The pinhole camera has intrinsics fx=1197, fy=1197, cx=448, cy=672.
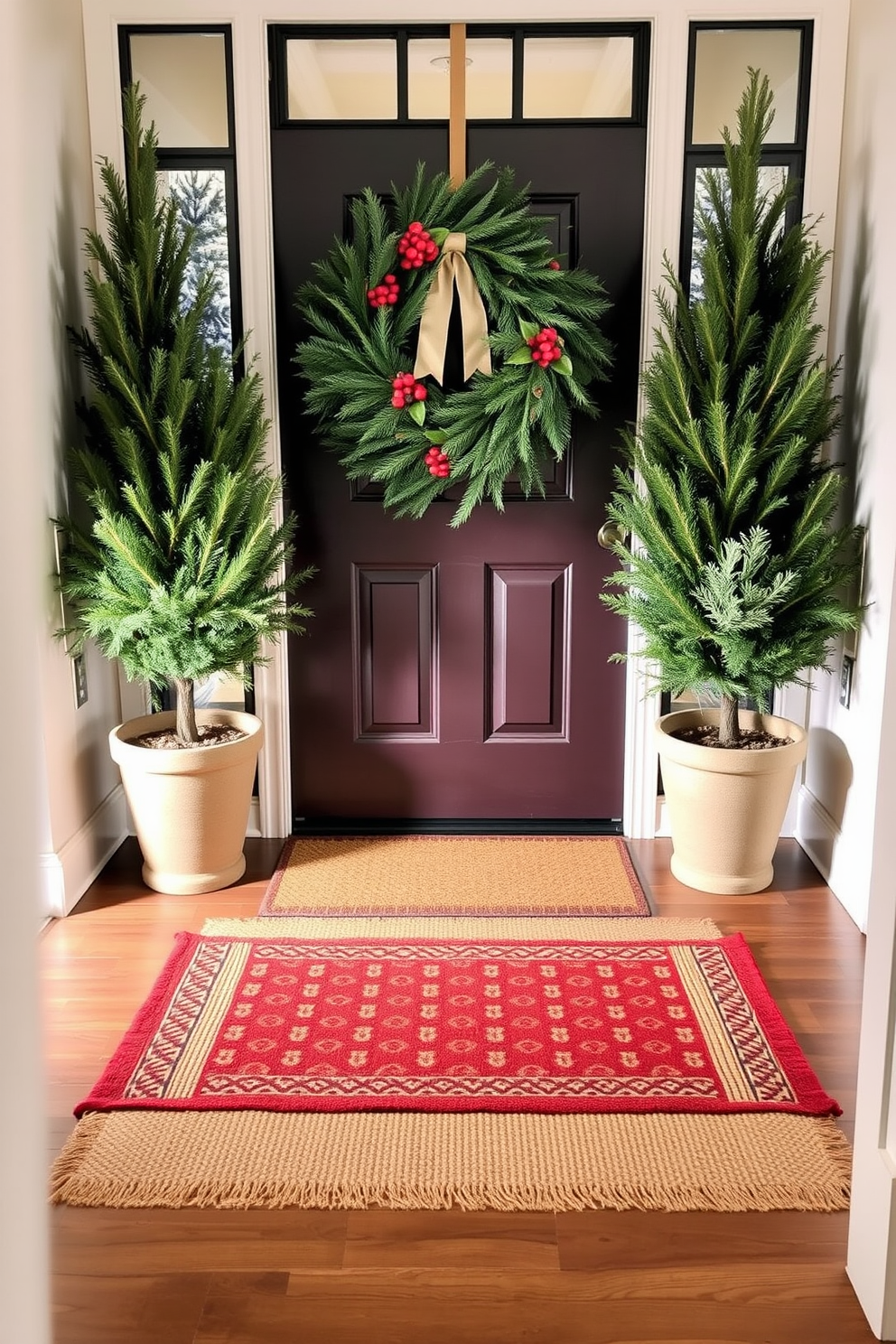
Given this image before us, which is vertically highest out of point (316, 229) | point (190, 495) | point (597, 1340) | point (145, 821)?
point (316, 229)

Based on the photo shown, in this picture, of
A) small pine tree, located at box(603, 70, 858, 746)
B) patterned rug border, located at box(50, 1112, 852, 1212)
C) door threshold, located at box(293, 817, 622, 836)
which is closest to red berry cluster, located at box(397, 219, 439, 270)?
small pine tree, located at box(603, 70, 858, 746)

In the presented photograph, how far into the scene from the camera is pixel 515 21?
3.14 metres

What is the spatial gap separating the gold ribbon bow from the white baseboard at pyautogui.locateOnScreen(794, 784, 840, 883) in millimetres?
1518

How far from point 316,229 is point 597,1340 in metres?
2.73

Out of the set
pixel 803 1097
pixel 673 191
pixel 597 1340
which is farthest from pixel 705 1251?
pixel 673 191

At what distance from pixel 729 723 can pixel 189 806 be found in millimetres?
1424

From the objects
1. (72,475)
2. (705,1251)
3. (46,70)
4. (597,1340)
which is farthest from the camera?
(72,475)

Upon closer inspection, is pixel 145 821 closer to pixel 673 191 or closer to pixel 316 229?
pixel 316 229

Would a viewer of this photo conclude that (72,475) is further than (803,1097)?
Yes

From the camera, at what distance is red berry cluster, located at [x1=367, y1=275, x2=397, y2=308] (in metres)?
3.10

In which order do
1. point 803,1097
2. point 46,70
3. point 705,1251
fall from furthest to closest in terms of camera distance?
point 46,70 → point 803,1097 → point 705,1251

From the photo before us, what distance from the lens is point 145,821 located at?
3.11m

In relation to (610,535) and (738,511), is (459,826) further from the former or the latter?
→ (738,511)

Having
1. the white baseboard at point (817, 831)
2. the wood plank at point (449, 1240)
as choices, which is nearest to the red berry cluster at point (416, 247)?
the white baseboard at point (817, 831)
